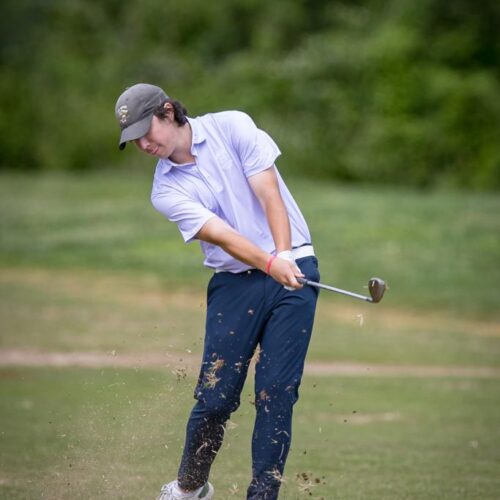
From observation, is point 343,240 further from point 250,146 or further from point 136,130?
point 136,130

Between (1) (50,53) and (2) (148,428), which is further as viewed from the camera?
(1) (50,53)

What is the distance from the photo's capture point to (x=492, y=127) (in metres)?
33.2

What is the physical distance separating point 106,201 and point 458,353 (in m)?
14.6


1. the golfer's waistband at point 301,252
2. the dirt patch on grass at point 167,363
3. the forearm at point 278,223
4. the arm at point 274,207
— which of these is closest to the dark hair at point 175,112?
the arm at point 274,207

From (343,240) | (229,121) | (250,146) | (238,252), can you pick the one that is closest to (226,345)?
(238,252)

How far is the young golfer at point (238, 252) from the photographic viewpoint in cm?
→ 583

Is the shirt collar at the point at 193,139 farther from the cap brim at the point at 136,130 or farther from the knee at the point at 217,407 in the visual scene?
the knee at the point at 217,407

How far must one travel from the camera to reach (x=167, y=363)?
13.6 metres

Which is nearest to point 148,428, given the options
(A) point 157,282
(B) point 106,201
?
(A) point 157,282

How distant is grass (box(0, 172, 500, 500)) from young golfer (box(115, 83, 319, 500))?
413mm

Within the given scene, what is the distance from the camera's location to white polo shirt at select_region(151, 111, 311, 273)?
5922 mm

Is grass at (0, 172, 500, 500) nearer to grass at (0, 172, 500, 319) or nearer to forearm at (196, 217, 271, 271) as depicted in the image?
grass at (0, 172, 500, 319)

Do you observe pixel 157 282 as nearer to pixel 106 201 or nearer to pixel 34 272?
pixel 34 272

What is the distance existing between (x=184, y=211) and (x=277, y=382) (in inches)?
36.8
